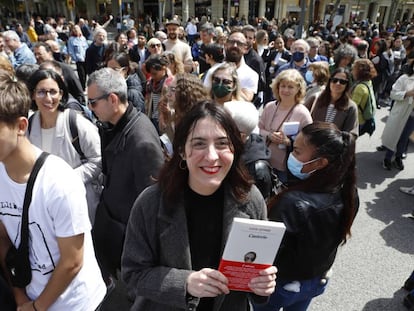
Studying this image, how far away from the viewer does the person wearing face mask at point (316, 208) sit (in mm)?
1699

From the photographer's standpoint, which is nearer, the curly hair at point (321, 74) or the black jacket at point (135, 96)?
the black jacket at point (135, 96)

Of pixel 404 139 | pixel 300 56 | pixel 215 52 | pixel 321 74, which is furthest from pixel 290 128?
pixel 404 139

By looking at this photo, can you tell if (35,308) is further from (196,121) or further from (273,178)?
(273,178)

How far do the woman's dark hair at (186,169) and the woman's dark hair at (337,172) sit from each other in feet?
1.63

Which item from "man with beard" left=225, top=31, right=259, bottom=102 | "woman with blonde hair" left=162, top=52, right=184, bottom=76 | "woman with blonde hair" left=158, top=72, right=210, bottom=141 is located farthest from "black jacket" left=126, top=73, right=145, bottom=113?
"man with beard" left=225, top=31, right=259, bottom=102

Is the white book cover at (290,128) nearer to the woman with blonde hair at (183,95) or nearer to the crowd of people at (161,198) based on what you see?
the crowd of people at (161,198)

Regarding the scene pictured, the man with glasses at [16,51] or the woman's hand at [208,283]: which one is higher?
the man with glasses at [16,51]

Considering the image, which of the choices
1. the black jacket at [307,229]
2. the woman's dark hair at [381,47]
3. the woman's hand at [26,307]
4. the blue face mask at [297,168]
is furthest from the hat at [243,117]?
the woman's dark hair at [381,47]

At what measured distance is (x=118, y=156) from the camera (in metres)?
2.21

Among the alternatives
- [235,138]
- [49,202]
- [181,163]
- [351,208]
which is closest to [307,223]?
[351,208]

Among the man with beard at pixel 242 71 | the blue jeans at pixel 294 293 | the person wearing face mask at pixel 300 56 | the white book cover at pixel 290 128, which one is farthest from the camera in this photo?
the person wearing face mask at pixel 300 56

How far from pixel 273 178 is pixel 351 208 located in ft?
2.50

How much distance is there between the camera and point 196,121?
139cm

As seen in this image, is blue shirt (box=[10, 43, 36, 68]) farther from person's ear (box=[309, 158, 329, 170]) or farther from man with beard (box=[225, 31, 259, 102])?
person's ear (box=[309, 158, 329, 170])
